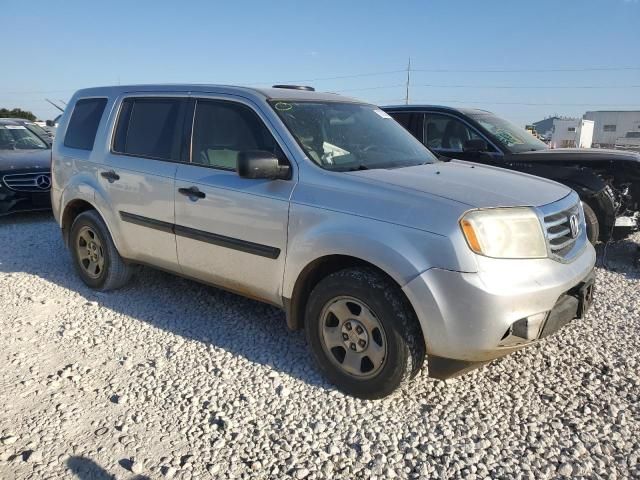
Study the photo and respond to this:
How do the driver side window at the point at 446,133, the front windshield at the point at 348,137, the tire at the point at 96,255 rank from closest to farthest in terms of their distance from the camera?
the front windshield at the point at 348,137 < the tire at the point at 96,255 < the driver side window at the point at 446,133

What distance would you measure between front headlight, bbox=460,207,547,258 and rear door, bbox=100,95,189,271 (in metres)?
2.31

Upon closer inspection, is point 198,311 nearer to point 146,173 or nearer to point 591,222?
point 146,173

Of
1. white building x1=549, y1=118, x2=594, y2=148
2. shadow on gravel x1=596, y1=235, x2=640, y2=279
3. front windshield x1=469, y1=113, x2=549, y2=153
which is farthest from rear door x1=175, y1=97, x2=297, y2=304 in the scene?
white building x1=549, y1=118, x2=594, y2=148

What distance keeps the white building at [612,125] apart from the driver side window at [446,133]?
4162 cm

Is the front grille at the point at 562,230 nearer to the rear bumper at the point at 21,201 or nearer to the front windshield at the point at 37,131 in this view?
the rear bumper at the point at 21,201

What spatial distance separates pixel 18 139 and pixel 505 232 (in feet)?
30.4

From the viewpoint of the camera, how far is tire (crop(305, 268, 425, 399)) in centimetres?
300

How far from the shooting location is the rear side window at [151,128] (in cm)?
423

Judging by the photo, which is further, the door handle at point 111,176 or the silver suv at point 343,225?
the door handle at point 111,176

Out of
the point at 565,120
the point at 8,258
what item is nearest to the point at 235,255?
the point at 8,258

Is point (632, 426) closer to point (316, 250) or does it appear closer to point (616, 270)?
point (316, 250)

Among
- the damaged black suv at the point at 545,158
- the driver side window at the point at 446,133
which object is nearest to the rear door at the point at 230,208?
the damaged black suv at the point at 545,158

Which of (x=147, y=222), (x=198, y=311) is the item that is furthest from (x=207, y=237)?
(x=198, y=311)

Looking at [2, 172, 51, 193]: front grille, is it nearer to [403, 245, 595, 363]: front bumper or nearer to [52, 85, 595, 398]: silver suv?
[52, 85, 595, 398]: silver suv
